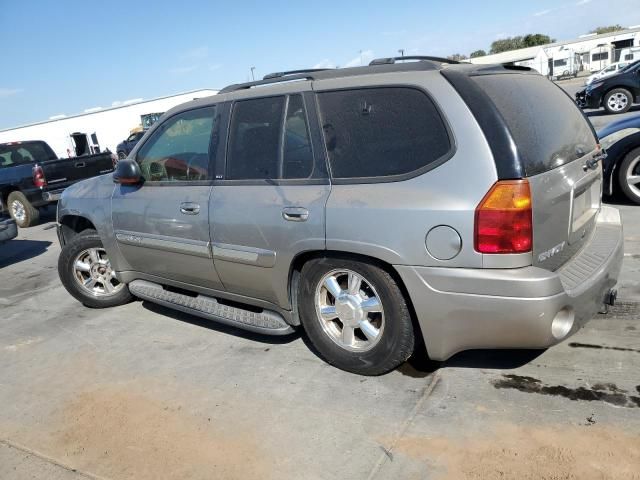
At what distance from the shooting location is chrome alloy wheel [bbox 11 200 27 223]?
33.2 ft

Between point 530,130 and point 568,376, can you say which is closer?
point 530,130

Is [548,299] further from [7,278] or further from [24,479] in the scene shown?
[7,278]

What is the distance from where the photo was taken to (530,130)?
107 inches

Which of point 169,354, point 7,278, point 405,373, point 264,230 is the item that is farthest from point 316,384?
point 7,278

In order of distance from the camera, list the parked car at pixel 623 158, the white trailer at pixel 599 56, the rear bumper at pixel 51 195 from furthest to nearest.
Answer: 1. the white trailer at pixel 599 56
2. the rear bumper at pixel 51 195
3. the parked car at pixel 623 158

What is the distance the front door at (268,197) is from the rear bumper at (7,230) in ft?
17.5

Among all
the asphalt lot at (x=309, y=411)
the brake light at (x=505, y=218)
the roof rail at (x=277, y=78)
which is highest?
the roof rail at (x=277, y=78)

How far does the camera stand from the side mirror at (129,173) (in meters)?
4.03

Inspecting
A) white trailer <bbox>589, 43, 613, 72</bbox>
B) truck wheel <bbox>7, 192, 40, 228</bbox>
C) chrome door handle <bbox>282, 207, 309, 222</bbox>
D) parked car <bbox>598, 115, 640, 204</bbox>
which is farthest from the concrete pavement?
white trailer <bbox>589, 43, 613, 72</bbox>

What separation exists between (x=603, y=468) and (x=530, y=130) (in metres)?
1.63

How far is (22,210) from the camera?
1012 cm

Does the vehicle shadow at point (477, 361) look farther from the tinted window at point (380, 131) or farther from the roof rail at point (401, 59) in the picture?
the roof rail at point (401, 59)

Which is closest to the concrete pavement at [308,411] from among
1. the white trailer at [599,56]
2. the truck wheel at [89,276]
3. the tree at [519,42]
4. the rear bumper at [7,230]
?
the truck wheel at [89,276]

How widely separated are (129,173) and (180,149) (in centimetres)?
47
